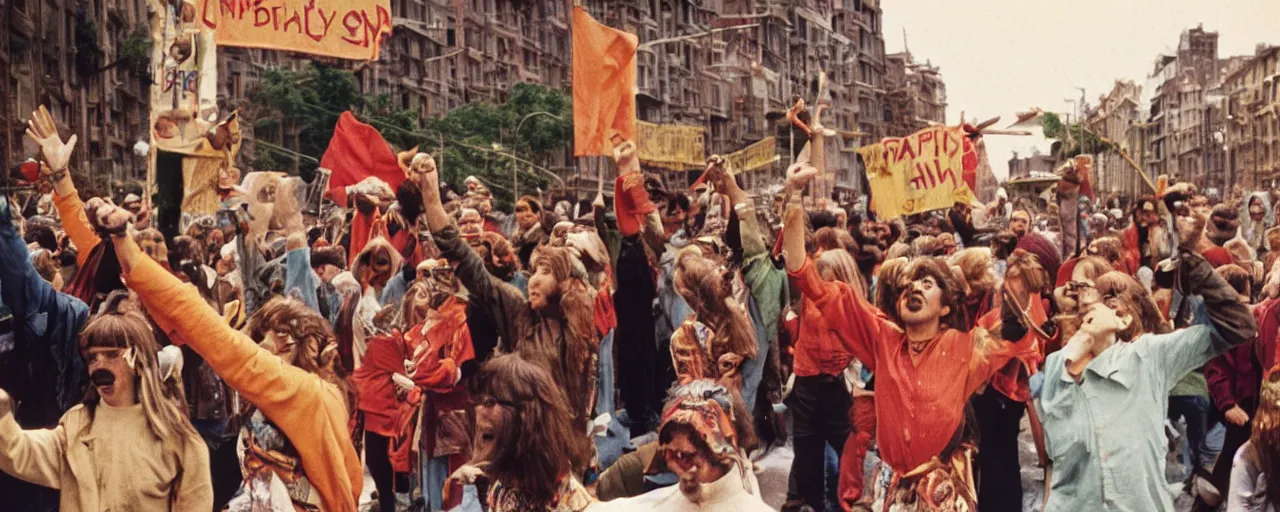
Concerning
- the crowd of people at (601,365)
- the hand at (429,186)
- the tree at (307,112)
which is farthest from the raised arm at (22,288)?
the tree at (307,112)

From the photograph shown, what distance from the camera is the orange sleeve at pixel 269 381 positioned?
639 cm

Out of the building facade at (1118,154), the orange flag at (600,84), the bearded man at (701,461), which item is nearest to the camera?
the bearded man at (701,461)

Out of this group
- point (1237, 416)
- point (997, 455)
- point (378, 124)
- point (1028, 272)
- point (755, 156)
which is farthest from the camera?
point (378, 124)

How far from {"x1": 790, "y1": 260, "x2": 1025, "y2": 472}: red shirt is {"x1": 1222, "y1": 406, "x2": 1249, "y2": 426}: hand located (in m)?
2.32

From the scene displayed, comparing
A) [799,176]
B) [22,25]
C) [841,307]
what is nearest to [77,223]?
[799,176]

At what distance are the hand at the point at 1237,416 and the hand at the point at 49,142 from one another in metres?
5.76

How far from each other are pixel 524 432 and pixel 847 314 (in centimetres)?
181

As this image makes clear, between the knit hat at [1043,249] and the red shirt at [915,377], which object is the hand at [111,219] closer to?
the red shirt at [915,377]

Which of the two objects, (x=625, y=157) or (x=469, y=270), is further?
(x=625, y=157)

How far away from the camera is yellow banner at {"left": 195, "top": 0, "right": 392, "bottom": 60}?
13.7 metres

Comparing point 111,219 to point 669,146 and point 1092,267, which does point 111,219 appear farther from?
point 669,146

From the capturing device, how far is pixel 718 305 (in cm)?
902

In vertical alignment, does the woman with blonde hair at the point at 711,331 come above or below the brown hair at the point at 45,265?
below

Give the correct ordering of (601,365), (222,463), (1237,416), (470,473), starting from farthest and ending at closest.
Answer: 1. (601,365)
2. (1237,416)
3. (222,463)
4. (470,473)
